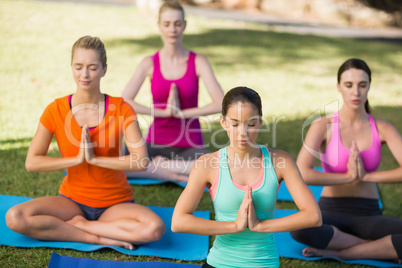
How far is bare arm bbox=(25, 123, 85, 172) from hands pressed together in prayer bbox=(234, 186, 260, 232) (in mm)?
1273

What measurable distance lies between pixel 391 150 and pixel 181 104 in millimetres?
1925

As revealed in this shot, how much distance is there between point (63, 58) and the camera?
9.47 metres

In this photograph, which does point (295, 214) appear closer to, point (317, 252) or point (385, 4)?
point (317, 252)

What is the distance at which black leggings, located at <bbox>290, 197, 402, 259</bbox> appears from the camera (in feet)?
11.4

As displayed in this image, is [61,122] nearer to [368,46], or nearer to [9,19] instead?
[9,19]

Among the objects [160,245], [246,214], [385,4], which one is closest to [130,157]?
[160,245]

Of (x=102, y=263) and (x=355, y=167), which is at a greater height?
(x=355, y=167)

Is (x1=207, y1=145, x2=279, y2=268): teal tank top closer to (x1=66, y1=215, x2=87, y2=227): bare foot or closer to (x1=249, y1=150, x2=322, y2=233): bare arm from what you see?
(x1=249, y1=150, x2=322, y2=233): bare arm

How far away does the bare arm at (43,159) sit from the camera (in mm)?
3348

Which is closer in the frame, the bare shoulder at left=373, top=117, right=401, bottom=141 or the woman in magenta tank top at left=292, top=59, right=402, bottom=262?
the woman in magenta tank top at left=292, top=59, right=402, bottom=262

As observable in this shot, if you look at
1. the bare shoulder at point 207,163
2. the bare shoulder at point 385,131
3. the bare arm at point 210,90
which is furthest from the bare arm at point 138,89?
the bare shoulder at point 207,163

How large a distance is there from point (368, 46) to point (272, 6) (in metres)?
7.23

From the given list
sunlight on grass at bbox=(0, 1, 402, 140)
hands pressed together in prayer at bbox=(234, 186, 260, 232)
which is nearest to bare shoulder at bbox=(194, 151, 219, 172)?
hands pressed together in prayer at bbox=(234, 186, 260, 232)

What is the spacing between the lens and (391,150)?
12.0ft
